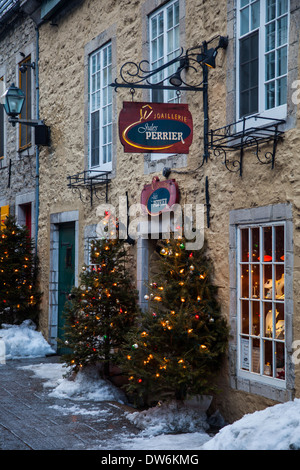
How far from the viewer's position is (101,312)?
8352 mm

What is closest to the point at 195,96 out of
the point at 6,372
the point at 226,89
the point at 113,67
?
the point at 226,89

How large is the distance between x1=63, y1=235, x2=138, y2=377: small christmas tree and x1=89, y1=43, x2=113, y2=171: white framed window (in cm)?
193

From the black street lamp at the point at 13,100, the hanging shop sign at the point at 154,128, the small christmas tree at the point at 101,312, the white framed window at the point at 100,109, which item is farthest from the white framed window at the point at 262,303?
the black street lamp at the point at 13,100

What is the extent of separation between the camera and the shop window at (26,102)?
513 inches

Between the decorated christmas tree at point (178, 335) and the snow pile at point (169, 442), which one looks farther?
the decorated christmas tree at point (178, 335)

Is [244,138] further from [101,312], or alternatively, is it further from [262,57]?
[101,312]

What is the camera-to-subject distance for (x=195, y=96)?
7.66m

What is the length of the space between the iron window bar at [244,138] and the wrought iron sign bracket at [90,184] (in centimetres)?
291

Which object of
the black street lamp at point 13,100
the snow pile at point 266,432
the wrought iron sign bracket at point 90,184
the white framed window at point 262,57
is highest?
the black street lamp at point 13,100

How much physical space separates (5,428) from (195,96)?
4422 mm

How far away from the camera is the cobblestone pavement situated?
5988 millimetres

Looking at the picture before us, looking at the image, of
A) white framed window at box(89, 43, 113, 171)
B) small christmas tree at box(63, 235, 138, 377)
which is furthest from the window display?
white framed window at box(89, 43, 113, 171)

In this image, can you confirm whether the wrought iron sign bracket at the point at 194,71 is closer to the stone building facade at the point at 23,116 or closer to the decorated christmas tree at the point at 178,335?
the decorated christmas tree at the point at 178,335
